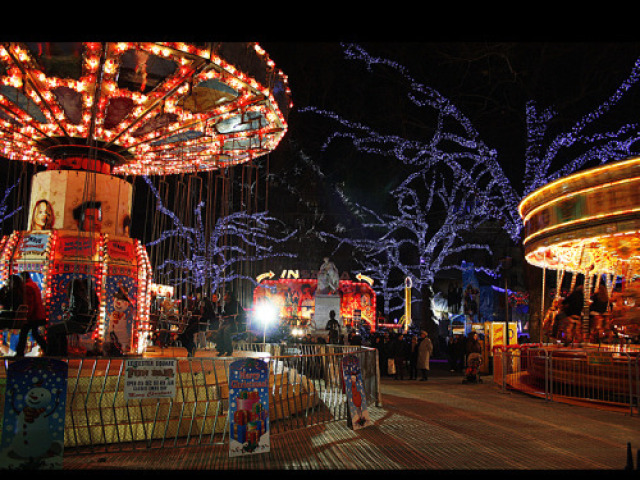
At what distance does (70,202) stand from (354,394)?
9329 mm

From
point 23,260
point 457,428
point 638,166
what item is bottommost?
point 457,428

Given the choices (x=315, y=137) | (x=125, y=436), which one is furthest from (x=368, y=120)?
(x=125, y=436)

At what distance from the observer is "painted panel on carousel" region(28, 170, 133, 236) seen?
13797mm

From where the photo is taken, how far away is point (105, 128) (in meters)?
14.4

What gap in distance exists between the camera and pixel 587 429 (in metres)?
8.96

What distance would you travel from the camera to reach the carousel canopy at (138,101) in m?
10.9

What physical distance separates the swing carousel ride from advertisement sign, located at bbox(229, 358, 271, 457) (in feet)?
20.4

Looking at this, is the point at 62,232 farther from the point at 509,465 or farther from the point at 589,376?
the point at 589,376

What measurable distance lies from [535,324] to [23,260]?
1657 cm

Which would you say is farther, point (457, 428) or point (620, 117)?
point (620, 117)

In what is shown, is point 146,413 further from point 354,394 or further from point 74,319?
point 74,319

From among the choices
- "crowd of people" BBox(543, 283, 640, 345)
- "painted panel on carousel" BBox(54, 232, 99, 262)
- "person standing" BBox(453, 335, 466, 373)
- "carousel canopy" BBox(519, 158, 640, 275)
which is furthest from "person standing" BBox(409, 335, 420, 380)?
"painted panel on carousel" BBox(54, 232, 99, 262)

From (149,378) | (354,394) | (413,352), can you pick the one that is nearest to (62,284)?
(149,378)

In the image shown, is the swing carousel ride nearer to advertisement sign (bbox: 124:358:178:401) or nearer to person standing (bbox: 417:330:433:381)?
advertisement sign (bbox: 124:358:178:401)
